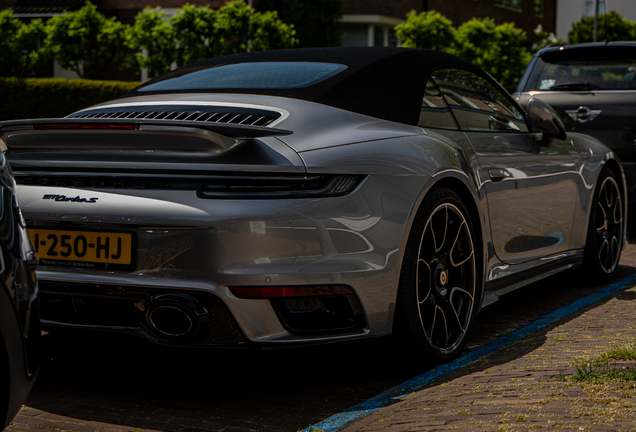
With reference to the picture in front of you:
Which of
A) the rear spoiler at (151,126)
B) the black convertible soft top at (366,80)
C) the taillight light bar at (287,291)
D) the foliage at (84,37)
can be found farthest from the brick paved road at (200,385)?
the foliage at (84,37)

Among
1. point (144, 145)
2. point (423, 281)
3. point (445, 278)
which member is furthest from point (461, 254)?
point (144, 145)

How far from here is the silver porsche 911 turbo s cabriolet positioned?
3.01m

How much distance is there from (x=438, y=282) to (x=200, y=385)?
3.77 feet

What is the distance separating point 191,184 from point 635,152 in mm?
5622

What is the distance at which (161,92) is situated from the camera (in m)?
3.99

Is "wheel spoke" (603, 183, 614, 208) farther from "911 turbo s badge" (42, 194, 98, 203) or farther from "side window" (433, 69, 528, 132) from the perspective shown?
"911 turbo s badge" (42, 194, 98, 203)

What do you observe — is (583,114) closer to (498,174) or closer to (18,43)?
(498,174)

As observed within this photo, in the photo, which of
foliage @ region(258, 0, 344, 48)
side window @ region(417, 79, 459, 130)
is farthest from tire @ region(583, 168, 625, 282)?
foliage @ region(258, 0, 344, 48)

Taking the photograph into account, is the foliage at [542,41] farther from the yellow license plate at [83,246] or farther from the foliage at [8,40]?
the yellow license plate at [83,246]

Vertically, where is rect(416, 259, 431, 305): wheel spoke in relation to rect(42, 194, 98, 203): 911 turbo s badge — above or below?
below

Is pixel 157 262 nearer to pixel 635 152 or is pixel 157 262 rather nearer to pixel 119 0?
pixel 635 152

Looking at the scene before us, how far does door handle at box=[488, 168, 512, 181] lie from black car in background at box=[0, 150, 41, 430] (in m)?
2.48

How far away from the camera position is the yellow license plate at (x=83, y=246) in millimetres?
3055

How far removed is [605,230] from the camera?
575 centimetres
